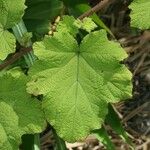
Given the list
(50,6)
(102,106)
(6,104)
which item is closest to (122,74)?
(102,106)

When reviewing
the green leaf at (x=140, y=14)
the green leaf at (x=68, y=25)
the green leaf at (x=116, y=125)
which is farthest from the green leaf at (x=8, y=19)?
the green leaf at (x=116, y=125)

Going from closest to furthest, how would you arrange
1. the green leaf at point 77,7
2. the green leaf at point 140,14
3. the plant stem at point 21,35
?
the green leaf at point 140,14 → the plant stem at point 21,35 → the green leaf at point 77,7

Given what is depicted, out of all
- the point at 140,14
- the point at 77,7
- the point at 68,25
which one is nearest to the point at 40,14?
the point at 77,7

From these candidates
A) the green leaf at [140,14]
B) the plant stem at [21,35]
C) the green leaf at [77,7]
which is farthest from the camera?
the green leaf at [77,7]

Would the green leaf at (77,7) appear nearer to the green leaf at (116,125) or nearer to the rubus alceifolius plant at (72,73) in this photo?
the green leaf at (116,125)

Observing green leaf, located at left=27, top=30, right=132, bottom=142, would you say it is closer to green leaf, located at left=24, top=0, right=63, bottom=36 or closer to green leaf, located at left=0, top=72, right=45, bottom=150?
green leaf, located at left=0, top=72, right=45, bottom=150

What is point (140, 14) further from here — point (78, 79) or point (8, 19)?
point (8, 19)
